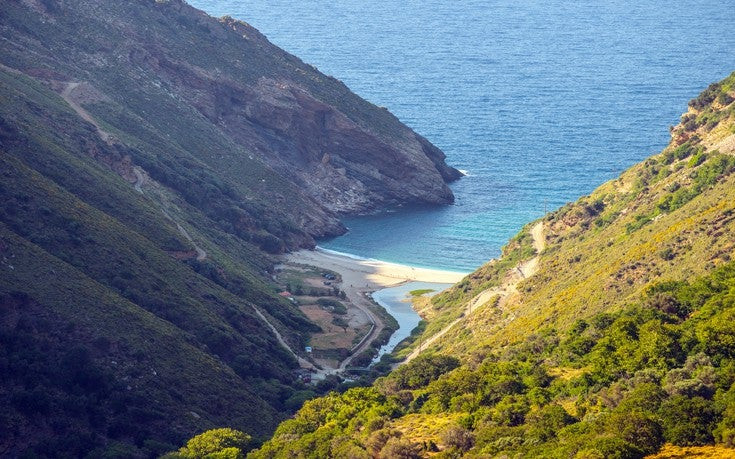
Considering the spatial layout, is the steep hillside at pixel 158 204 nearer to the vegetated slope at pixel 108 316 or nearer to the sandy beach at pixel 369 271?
the vegetated slope at pixel 108 316

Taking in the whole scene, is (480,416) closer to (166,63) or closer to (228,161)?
(228,161)

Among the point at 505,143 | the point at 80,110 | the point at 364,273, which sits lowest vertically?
the point at 364,273

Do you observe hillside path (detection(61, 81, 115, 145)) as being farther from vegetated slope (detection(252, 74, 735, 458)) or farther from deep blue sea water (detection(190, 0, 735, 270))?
vegetated slope (detection(252, 74, 735, 458))

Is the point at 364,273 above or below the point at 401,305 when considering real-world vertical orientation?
above

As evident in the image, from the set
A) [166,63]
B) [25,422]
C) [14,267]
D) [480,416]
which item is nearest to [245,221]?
[166,63]

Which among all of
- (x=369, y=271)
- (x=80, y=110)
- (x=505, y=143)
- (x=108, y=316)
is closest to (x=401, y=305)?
(x=369, y=271)

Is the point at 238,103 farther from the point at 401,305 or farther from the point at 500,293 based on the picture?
the point at 500,293

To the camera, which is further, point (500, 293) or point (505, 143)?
point (505, 143)
